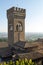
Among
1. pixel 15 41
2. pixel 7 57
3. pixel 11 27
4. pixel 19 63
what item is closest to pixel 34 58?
pixel 7 57

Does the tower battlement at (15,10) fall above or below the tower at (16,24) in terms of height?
above

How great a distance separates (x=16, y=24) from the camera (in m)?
20.3

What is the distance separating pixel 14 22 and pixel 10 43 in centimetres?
Answer: 356

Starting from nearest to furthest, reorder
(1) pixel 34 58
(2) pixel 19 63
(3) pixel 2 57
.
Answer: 1. (2) pixel 19 63
2. (1) pixel 34 58
3. (3) pixel 2 57

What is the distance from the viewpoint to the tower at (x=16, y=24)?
20125 mm

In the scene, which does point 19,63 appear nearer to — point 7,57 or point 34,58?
point 34,58

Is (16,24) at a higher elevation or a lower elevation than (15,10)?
lower

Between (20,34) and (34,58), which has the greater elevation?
(20,34)

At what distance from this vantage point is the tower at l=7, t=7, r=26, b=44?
20125 mm

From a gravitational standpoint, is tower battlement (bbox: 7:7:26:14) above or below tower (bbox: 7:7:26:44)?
above

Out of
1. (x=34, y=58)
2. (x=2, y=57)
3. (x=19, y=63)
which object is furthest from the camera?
(x=2, y=57)

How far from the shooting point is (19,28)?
2055cm

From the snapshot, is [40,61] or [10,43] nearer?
[40,61]

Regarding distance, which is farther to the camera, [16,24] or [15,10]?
[16,24]
